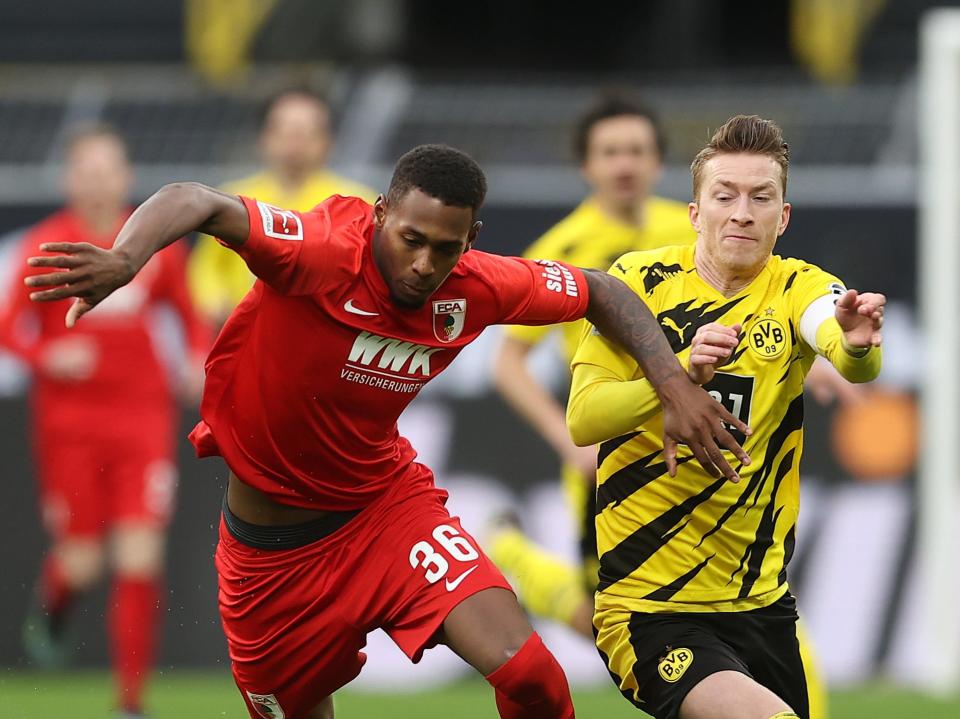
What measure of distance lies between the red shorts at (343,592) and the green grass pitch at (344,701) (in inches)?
96.9

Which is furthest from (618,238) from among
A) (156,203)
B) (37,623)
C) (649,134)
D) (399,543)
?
(37,623)

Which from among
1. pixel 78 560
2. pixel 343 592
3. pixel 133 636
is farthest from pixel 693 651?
pixel 78 560

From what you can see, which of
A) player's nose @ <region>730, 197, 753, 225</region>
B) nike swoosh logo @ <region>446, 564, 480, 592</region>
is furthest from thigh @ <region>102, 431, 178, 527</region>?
player's nose @ <region>730, 197, 753, 225</region>

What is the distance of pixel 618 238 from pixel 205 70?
8.74 m

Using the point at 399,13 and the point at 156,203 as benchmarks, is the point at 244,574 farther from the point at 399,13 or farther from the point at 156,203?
the point at 399,13

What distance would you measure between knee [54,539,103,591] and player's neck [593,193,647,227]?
3.40 m

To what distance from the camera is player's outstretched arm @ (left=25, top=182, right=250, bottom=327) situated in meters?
4.09

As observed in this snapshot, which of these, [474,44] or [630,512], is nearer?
[630,512]

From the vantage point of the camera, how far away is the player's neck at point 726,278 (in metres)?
4.97

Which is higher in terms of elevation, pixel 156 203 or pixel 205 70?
pixel 205 70

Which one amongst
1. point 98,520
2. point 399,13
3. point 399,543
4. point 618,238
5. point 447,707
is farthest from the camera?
point 399,13

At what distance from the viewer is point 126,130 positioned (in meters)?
12.6

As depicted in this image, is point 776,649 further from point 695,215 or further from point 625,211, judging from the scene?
point 625,211

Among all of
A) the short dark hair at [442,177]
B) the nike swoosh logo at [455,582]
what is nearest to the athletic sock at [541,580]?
the nike swoosh logo at [455,582]
